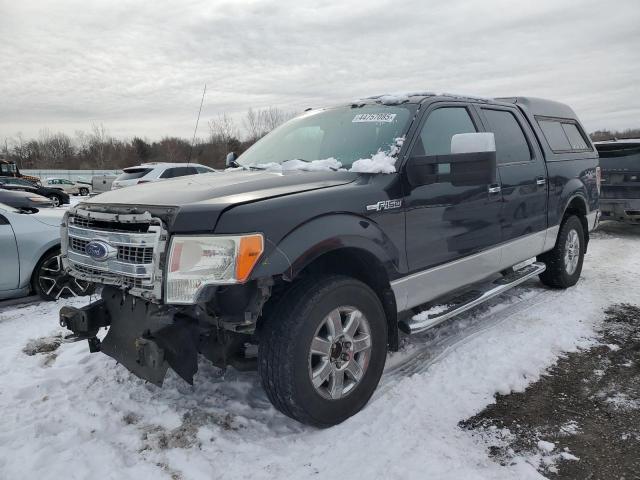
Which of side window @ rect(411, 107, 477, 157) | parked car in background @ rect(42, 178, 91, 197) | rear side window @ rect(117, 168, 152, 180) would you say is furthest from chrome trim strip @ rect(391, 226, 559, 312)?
parked car in background @ rect(42, 178, 91, 197)

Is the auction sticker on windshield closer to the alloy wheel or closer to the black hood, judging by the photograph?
the black hood

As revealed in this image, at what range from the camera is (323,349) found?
2.75 m

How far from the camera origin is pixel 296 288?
108 inches

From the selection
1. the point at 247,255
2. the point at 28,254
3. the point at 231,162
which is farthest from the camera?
the point at 28,254

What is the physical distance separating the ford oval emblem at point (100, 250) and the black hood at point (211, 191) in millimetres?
250

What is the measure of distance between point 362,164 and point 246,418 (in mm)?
1763

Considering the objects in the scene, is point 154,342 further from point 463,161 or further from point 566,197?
point 566,197

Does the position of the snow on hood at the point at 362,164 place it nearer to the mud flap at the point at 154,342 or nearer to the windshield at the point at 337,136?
the windshield at the point at 337,136

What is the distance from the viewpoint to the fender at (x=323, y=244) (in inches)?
98.1

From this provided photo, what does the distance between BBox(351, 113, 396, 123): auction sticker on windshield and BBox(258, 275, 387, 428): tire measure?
4.51ft

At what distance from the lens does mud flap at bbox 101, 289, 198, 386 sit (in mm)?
2521

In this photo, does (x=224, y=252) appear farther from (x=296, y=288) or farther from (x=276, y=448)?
(x=276, y=448)

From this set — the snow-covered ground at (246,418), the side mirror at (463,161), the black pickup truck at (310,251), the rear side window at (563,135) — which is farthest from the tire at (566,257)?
the side mirror at (463,161)

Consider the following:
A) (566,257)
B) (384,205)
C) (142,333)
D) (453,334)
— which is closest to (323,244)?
(384,205)
